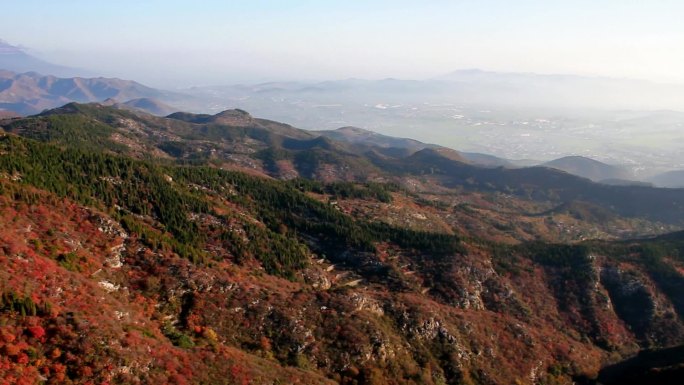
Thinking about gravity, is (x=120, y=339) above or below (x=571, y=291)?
above

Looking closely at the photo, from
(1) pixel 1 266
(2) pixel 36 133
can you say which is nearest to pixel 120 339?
(1) pixel 1 266

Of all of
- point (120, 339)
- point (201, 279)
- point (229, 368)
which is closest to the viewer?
point (120, 339)

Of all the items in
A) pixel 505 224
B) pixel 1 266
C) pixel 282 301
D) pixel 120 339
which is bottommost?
pixel 505 224

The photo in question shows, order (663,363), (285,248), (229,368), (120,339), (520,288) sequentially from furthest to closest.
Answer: (520,288)
(285,248)
(663,363)
(229,368)
(120,339)

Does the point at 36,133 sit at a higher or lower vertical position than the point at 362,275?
higher

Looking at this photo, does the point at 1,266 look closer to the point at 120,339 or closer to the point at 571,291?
the point at 120,339

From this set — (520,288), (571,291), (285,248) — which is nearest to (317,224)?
(285,248)

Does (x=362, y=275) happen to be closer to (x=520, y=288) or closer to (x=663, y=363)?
(x=520, y=288)

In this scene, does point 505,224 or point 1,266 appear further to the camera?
point 505,224

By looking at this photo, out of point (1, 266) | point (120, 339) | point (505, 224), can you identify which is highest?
point (1, 266)
